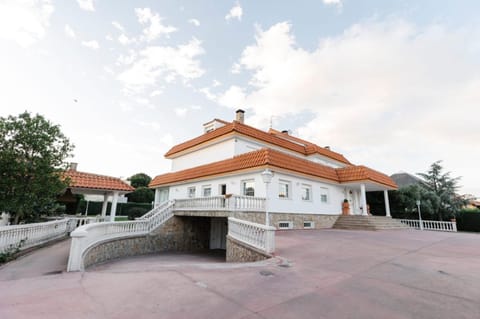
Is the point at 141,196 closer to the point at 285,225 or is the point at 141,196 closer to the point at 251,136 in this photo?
the point at 251,136

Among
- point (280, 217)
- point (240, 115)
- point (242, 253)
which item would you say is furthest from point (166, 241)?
point (240, 115)

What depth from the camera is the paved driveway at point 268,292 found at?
292 centimetres

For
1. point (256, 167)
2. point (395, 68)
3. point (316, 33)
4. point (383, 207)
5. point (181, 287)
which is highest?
point (316, 33)

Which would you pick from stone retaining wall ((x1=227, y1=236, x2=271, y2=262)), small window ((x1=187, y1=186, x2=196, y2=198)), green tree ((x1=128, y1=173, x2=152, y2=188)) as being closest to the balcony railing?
stone retaining wall ((x1=227, y1=236, x2=271, y2=262))

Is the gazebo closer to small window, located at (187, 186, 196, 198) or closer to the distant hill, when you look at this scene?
small window, located at (187, 186, 196, 198)

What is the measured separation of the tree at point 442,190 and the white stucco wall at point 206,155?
20865 millimetres

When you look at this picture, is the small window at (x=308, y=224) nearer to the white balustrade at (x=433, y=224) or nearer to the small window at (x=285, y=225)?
the small window at (x=285, y=225)

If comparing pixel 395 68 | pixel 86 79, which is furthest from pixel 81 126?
pixel 395 68

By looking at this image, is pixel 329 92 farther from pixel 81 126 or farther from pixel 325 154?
pixel 81 126

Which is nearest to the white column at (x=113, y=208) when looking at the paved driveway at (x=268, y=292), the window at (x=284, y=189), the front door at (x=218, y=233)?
the front door at (x=218, y=233)

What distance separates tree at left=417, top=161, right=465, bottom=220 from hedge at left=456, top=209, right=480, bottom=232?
54cm

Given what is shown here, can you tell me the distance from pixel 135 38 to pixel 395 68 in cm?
1385

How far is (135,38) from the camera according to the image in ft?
35.8

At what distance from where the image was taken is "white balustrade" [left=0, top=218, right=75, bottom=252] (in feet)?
25.1
